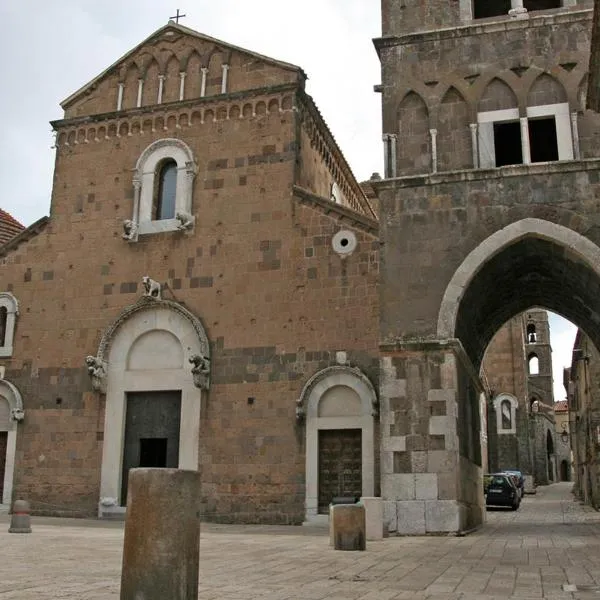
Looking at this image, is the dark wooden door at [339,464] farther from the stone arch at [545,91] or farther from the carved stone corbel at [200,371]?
the stone arch at [545,91]

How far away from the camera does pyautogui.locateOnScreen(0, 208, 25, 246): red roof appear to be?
2673 centimetres

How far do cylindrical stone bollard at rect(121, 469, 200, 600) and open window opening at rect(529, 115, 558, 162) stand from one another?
12822mm

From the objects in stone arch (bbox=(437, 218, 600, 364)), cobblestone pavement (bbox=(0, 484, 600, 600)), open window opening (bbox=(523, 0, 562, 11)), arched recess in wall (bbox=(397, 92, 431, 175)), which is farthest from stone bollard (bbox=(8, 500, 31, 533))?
open window opening (bbox=(523, 0, 562, 11))

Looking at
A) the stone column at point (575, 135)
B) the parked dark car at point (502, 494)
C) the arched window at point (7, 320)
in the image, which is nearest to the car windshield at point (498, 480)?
the parked dark car at point (502, 494)

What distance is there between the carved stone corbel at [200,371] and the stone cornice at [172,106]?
7056 mm

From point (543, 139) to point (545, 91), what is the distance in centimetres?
114

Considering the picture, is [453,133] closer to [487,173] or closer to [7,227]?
[487,173]

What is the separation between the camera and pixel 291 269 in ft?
61.6

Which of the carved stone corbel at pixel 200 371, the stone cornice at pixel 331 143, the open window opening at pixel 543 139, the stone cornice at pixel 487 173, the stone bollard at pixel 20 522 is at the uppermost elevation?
the stone cornice at pixel 331 143

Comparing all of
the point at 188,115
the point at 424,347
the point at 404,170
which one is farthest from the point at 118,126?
the point at 424,347

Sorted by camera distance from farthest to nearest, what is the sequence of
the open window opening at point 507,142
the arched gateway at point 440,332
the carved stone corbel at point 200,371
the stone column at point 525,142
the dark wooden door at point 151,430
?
the dark wooden door at point 151,430
the carved stone corbel at point 200,371
the open window opening at point 507,142
the stone column at point 525,142
the arched gateway at point 440,332

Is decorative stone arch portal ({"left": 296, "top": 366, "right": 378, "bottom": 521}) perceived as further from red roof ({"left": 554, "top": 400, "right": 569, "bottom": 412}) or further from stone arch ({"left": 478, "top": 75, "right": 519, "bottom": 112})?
red roof ({"left": 554, "top": 400, "right": 569, "bottom": 412})

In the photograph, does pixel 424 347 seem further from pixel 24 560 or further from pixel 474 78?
pixel 24 560

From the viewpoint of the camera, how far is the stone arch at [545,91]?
16.0 m
